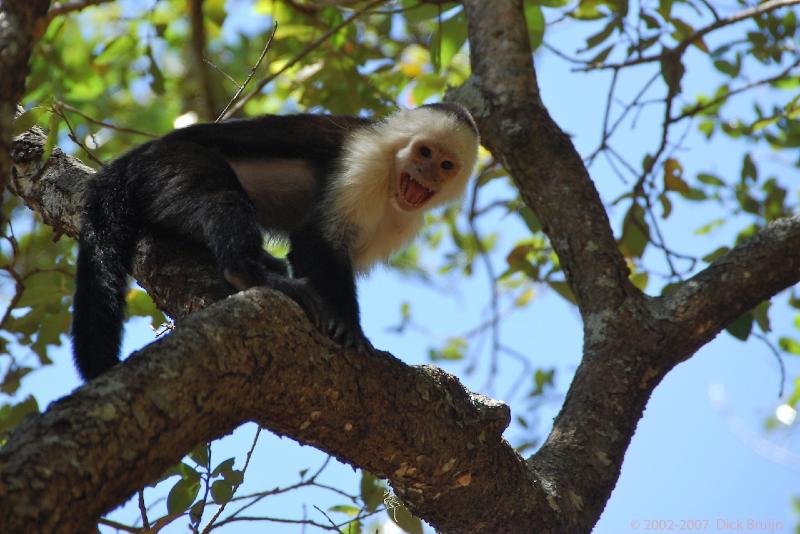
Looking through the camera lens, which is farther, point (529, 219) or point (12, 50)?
point (529, 219)

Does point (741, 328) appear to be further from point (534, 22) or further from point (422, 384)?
point (534, 22)

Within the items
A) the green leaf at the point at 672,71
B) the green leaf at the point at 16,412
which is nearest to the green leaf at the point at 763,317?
the green leaf at the point at 672,71

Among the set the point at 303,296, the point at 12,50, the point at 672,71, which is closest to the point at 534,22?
the point at 672,71

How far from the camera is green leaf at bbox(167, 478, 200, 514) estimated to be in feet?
10.4

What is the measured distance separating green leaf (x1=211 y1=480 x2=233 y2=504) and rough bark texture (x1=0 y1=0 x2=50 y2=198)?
172 centimetres

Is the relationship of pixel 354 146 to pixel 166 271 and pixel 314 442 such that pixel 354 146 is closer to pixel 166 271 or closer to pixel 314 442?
pixel 166 271

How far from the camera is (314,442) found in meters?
2.66

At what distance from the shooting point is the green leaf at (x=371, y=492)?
3.66 meters

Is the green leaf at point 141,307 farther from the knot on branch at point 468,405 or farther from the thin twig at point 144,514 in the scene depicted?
the knot on branch at point 468,405

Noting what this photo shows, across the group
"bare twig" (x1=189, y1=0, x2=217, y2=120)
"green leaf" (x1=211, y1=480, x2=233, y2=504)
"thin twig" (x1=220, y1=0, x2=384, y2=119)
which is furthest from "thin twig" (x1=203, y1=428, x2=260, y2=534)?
"bare twig" (x1=189, y1=0, x2=217, y2=120)

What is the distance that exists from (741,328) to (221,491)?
8.27 feet

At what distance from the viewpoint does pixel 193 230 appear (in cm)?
354

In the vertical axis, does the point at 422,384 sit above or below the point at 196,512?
above

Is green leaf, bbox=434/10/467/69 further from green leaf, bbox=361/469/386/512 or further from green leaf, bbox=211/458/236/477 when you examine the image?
green leaf, bbox=211/458/236/477
